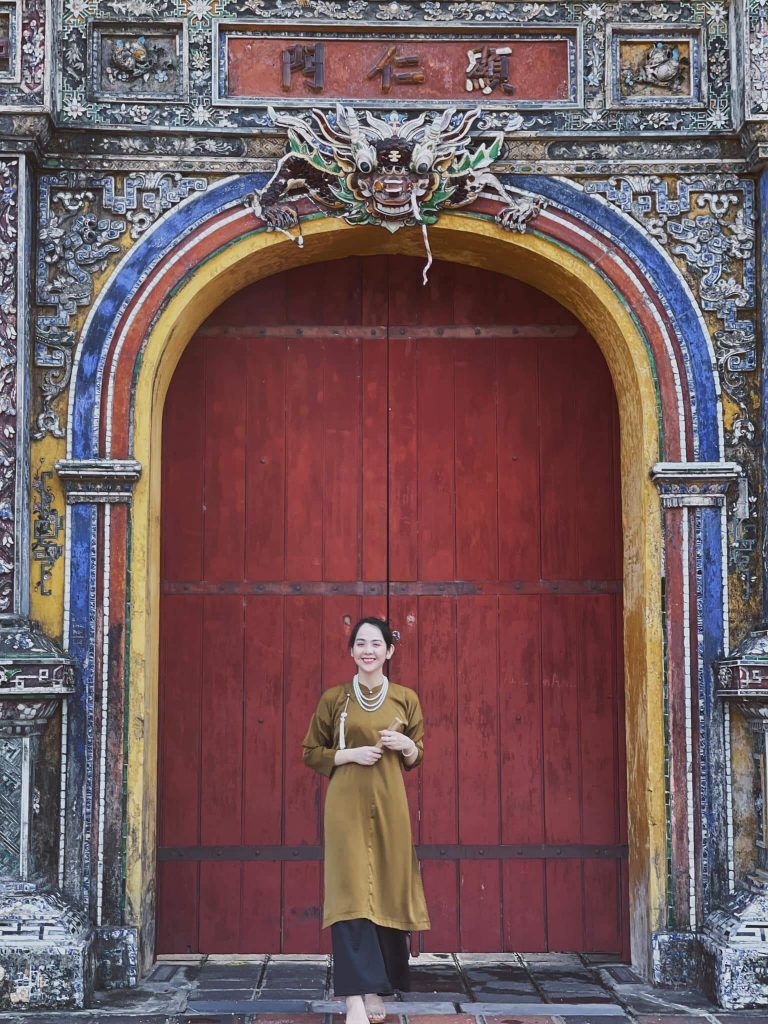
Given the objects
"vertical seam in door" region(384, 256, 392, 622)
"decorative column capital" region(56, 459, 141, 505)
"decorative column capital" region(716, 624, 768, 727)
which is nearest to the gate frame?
"decorative column capital" region(56, 459, 141, 505)

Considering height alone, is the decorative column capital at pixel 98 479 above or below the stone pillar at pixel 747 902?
above

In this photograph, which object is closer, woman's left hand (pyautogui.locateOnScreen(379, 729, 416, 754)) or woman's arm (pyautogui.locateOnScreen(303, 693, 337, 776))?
woman's left hand (pyautogui.locateOnScreen(379, 729, 416, 754))

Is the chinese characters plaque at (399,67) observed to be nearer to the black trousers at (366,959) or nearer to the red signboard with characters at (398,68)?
the red signboard with characters at (398,68)

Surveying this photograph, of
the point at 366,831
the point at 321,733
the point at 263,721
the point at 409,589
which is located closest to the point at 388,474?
the point at 409,589

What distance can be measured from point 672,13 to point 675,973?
4230 millimetres

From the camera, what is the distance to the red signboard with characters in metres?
5.94

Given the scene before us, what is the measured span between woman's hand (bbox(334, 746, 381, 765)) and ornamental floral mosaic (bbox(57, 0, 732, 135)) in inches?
110

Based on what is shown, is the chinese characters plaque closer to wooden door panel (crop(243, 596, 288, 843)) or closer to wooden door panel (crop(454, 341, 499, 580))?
wooden door panel (crop(454, 341, 499, 580))

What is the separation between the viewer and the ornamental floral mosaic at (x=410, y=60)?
232 inches

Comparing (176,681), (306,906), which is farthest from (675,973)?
(176,681)

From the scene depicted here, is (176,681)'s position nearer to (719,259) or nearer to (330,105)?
(330,105)

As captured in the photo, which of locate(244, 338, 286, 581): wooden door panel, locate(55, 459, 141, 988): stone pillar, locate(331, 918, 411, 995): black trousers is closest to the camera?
locate(331, 918, 411, 995): black trousers

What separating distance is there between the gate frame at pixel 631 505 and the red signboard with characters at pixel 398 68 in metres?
0.44

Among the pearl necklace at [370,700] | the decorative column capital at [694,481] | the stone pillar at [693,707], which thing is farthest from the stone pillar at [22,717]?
the decorative column capital at [694,481]
